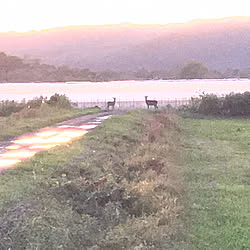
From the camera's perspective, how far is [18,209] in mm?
7047

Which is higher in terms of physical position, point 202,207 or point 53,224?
point 53,224

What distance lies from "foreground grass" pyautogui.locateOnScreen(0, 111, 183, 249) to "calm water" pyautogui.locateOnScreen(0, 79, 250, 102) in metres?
34.8

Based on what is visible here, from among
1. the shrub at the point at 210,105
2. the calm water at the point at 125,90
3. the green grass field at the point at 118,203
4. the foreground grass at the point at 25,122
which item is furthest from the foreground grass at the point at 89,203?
the calm water at the point at 125,90

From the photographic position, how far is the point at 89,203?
27.3 ft

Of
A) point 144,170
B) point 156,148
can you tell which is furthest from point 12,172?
point 156,148

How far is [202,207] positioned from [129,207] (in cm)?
197

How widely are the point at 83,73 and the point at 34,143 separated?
222 feet

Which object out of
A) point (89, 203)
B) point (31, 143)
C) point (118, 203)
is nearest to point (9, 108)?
point (31, 143)

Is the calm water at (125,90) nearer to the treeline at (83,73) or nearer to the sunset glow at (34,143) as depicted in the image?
the treeline at (83,73)

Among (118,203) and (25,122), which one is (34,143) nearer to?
(25,122)

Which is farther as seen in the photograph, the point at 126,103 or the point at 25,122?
the point at 126,103

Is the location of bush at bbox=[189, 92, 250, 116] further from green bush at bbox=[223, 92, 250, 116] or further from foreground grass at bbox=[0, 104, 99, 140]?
foreground grass at bbox=[0, 104, 99, 140]

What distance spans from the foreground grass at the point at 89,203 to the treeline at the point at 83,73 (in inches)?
2250

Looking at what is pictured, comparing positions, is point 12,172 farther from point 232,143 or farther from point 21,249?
point 232,143
